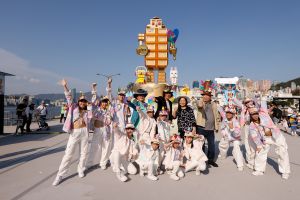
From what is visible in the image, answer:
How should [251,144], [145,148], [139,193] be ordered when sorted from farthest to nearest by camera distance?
[251,144] → [145,148] → [139,193]

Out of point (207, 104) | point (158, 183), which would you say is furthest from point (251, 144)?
point (158, 183)

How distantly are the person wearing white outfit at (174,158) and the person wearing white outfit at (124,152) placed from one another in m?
0.60

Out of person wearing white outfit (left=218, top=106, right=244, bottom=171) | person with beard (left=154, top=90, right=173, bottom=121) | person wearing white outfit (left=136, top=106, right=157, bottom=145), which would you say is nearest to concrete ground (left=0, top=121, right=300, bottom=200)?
person wearing white outfit (left=218, top=106, right=244, bottom=171)

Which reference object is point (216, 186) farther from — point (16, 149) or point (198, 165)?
point (16, 149)

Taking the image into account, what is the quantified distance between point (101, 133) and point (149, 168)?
127 centimetres

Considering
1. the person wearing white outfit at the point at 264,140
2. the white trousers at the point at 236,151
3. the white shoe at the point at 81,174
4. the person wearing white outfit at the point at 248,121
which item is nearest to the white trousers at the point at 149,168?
the white shoe at the point at 81,174

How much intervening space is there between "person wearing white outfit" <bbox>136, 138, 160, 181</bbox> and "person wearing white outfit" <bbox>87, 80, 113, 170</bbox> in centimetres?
81

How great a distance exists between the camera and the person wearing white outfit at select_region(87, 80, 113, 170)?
4559 millimetres

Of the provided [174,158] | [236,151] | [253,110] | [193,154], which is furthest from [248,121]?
[174,158]

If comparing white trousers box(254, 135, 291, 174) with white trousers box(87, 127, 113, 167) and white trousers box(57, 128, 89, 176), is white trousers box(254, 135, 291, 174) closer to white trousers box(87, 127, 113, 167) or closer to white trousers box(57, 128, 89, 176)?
white trousers box(87, 127, 113, 167)

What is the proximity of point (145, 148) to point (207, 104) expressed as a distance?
1741mm

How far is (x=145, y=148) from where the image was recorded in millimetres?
4199

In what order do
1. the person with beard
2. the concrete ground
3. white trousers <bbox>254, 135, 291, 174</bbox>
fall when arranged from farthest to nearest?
the person with beard < white trousers <bbox>254, 135, 291, 174</bbox> < the concrete ground

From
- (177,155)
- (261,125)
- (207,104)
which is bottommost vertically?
(177,155)
